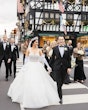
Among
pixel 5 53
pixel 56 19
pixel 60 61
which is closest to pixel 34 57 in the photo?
pixel 60 61

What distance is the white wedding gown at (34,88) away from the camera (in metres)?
8.30

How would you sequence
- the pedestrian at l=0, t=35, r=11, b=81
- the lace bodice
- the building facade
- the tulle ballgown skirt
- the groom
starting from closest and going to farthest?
1. the tulle ballgown skirt
2. the groom
3. the lace bodice
4. the pedestrian at l=0, t=35, r=11, b=81
5. the building facade

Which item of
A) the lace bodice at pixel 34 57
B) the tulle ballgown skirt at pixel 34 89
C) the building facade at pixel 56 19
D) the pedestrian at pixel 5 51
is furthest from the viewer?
the building facade at pixel 56 19

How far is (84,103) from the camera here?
8.83 m

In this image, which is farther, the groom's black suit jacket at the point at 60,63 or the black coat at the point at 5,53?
the black coat at the point at 5,53

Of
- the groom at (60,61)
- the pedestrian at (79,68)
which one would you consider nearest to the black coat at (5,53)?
the pedestrian at (79,68)

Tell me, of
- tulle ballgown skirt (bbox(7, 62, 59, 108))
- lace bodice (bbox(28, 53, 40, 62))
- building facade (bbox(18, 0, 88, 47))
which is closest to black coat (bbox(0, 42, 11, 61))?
tulle ballgown skirt (bbox(7, 62, 59, 108))

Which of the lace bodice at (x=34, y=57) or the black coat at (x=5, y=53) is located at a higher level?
the lace bodice at (x=34, y=57)

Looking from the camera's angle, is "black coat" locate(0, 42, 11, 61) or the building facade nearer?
"black coat" locate(0, 42, 11, 61)

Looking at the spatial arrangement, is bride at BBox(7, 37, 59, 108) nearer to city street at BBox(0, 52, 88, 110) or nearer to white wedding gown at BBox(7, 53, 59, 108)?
white wedding gown at BBox(7, 53, 59, 108)

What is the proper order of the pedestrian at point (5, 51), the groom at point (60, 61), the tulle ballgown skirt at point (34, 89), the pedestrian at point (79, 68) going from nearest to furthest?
1. the tulle ballgown skirt at point (34, 89)
2. the groom at point (60, 61)
3. the pedestrian at point (79, 68)
4. the pedestrian at point (5, 51)

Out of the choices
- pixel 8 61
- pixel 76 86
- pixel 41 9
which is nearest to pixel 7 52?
pixel 8 61

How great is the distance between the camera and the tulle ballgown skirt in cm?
829

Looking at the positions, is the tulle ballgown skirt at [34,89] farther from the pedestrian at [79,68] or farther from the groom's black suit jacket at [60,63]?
the pedestrian at [79,68]
